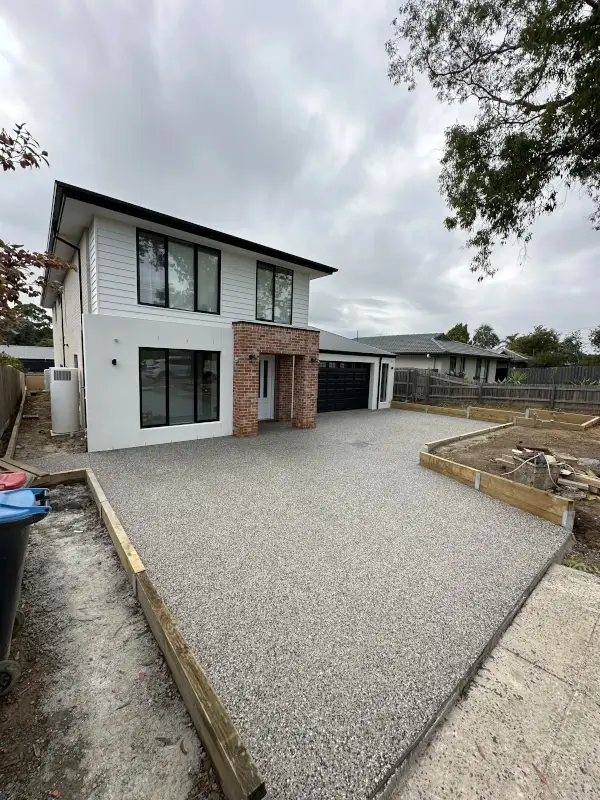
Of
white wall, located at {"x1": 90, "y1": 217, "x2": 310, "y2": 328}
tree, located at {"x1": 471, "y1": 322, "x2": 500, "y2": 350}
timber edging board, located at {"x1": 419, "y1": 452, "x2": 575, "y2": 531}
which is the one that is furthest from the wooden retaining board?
tree, located at {"x1": 471, "y1": 322, "x2": 500, "y2": 350}

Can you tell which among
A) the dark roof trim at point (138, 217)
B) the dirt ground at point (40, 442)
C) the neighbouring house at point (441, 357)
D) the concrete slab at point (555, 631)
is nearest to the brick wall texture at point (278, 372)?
the dark roof trim at point (138, 217)

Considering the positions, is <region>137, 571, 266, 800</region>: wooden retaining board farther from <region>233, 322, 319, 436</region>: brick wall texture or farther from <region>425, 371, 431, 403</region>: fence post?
<region>425, 371, 431, 403</region>: fence post

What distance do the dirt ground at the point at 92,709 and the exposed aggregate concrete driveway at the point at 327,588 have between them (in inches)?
11.7

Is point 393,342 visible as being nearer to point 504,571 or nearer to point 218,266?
point 218,266

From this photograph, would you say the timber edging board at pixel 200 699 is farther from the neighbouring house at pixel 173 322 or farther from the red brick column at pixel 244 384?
the red brick column at pixel 244 384

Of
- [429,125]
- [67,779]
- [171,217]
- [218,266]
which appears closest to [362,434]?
[218,266]

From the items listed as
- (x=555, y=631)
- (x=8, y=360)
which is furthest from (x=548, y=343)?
(x=8, y=360)

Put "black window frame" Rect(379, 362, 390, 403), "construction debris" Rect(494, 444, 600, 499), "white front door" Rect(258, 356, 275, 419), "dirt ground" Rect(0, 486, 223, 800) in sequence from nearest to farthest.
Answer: "dirt ground" Rect(0, 486, 223, 800), "construction debris" Rect(494, 444, 600, 499), "white front door" Rect(258, 356, 275, 419), "black window frame" Rect(379, 362, 390, 403)

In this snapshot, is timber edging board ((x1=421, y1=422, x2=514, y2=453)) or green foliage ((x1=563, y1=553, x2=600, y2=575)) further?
timber edging board ((x1=421, y1=422, x2=514, y2=453))

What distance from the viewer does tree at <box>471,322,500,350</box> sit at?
55250 mm

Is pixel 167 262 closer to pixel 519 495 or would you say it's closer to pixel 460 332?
pixel 519 495

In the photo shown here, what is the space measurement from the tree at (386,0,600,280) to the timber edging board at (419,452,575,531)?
18.6 feet

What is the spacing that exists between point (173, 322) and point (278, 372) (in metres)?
4.07

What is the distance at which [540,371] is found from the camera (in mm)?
18625
